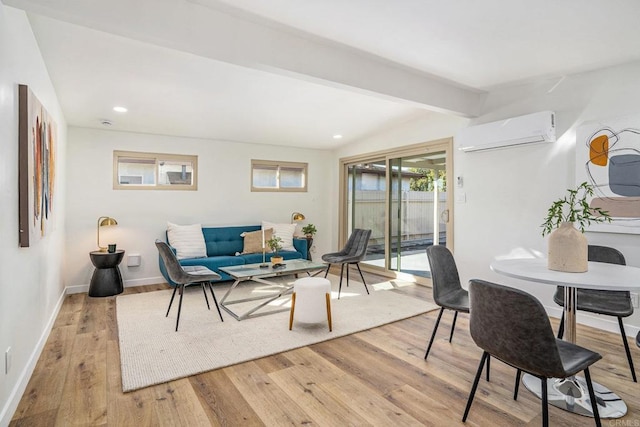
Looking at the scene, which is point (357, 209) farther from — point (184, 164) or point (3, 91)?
point (3, 91)

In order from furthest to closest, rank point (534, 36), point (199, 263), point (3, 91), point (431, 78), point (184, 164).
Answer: point (184, 164) → point (199, 263) → point (431, 78) → point (534, 36) → point (3, 91)

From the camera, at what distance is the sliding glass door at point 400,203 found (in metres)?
4.98

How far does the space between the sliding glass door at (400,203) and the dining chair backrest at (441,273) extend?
70.5 inches

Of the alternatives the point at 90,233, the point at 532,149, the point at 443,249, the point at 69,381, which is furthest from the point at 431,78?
the point at 90,233

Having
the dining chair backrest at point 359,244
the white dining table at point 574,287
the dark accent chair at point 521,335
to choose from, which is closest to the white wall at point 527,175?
the dining chair backrest at point 359,244

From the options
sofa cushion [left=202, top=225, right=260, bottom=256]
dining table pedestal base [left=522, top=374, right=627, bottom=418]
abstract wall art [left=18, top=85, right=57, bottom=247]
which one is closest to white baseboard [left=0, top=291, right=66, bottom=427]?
abstract wall art [left=18, top=85, right=57, bottom=247]

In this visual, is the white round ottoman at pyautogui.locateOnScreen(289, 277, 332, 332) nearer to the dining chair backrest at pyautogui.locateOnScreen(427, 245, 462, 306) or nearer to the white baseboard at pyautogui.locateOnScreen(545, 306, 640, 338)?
the dining chair backrest at pyautogui.locateOnScreen(427, 245, 462, 306)

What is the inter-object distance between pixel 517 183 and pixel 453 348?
6.87 ft

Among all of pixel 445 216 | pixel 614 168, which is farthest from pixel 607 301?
pixel 445 216

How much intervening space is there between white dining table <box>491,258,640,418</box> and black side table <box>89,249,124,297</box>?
440 cm

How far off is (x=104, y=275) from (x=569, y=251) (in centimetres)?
494

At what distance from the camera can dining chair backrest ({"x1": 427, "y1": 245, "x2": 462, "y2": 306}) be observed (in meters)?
2.77

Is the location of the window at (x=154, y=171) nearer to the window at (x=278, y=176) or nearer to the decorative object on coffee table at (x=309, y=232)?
the window at (x=278, y=176)

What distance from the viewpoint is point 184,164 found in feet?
18.1
